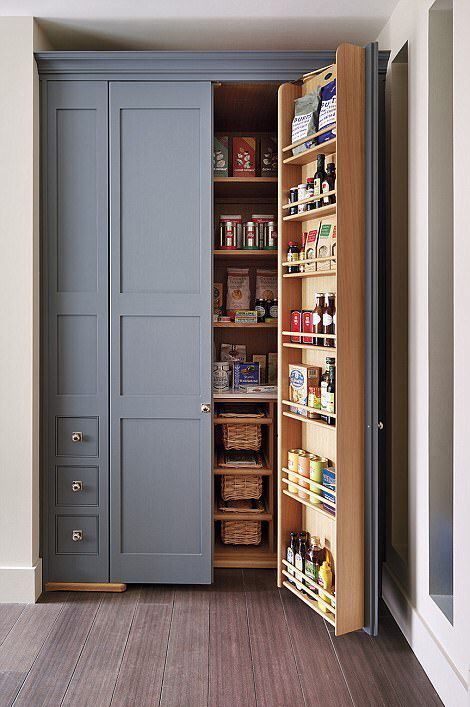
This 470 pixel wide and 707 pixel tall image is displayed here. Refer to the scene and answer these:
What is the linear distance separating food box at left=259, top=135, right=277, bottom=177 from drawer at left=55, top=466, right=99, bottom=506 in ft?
5.88

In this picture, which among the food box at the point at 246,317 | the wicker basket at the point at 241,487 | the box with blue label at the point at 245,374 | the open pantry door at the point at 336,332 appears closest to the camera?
the open pantry door at the point at 336,332

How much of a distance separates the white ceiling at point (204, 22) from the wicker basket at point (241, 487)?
224cm

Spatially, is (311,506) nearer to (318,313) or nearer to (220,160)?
(318,313)

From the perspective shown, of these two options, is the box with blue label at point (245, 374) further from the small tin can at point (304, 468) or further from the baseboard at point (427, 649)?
the baseboard at point (427, 649)

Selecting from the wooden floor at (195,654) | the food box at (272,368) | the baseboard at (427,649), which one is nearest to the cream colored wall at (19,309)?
the wooden floor at (195,654)

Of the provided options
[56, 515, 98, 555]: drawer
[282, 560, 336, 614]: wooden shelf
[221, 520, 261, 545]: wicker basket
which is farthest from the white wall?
[56, 515, 98, 555]: drawer

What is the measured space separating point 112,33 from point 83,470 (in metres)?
2.14

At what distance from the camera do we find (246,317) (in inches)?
143

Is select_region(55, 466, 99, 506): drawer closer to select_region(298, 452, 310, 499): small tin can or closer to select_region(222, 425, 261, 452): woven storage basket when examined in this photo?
select_region(222, 425, 261, 452): woven storage basket

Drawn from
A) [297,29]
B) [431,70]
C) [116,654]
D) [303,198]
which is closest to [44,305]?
[303,198]

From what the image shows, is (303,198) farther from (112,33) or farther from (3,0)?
(3,0)

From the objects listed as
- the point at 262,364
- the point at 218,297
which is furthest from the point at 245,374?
the point at 218,297

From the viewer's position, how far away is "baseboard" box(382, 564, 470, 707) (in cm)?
217

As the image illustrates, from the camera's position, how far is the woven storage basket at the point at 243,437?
352 cm
